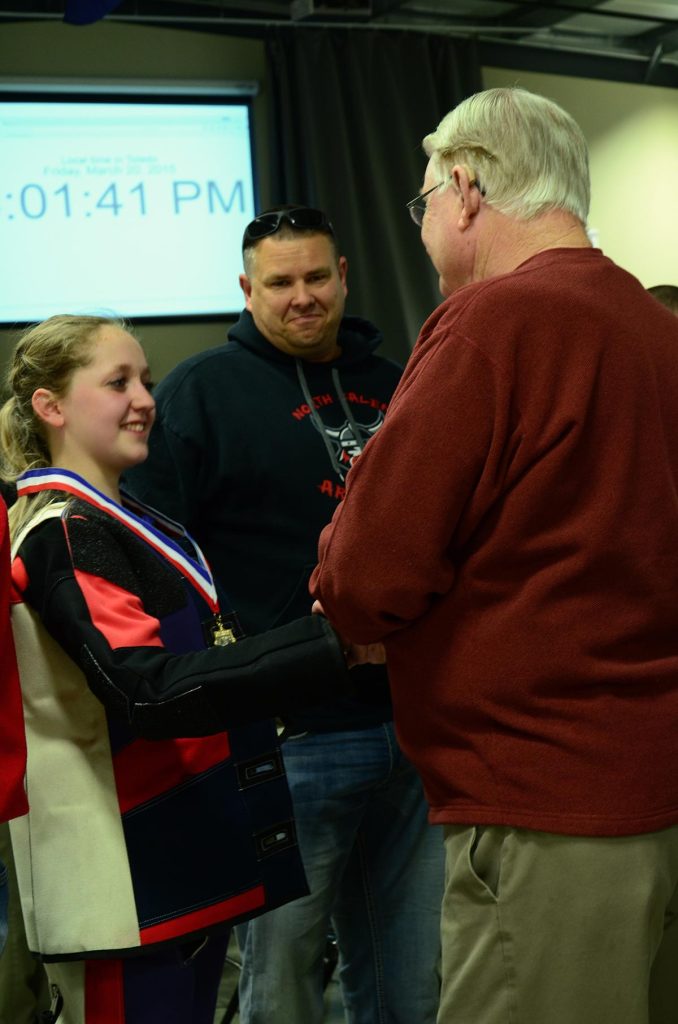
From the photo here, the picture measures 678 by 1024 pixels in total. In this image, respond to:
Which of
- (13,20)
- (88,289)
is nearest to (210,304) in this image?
(88,289)

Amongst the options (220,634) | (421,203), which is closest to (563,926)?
(220,634)

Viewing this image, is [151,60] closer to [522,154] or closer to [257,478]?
[257,478]

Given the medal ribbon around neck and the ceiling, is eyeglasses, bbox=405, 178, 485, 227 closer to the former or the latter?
the medal ribbon around neck

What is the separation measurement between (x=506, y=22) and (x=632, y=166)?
44.4 inches

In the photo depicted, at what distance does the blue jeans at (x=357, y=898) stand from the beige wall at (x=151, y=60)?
9.78 ft

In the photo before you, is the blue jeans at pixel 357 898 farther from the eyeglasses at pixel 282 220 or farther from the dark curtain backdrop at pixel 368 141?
the dark curtain backdrop at pixel 368 141

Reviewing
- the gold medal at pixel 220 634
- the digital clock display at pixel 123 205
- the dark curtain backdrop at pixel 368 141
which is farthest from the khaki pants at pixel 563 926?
the dark curtain backdrop at pixel 368 141

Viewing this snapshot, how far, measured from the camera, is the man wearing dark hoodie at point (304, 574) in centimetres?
202

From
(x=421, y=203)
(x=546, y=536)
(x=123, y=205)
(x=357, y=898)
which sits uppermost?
(x=123, y=205)

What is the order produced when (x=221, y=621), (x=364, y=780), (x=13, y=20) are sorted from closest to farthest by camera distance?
(x=221, y=621)
(x=364, y=780)
(x=13, y=20)

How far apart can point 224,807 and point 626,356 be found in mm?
778

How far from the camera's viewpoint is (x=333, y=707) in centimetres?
205

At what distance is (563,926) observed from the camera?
1.28 m

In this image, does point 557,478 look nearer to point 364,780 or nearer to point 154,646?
point 154,646
